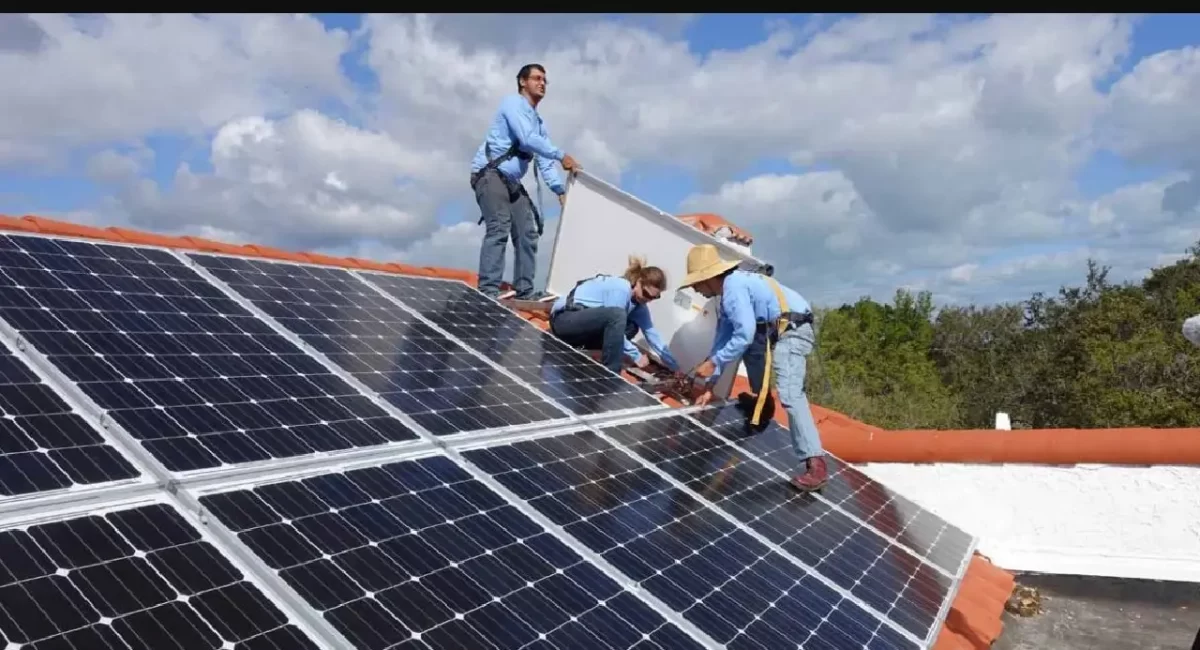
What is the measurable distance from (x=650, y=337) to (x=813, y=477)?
2758 millimetres

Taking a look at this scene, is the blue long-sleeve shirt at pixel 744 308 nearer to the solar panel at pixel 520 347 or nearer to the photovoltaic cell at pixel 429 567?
the solar panel at pixel 520 347

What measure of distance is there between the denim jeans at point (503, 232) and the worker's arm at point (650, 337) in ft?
5.41

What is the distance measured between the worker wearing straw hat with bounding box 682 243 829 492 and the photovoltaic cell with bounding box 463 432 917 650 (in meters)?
1.90

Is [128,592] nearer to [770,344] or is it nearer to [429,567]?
[429,567]

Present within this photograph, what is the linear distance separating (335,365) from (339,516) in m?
2.07

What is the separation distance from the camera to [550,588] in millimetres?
4590

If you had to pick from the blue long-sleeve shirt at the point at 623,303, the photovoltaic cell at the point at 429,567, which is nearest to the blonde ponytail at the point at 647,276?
the blue long-sleeve shirt at the point at 623,303

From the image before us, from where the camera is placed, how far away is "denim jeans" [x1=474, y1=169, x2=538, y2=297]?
1039 cm

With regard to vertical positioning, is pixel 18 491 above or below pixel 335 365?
below

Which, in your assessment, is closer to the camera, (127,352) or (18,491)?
(18,491)

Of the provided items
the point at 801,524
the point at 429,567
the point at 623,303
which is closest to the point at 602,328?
the point at 623,303

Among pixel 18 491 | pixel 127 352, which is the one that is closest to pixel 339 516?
pixel 18 491

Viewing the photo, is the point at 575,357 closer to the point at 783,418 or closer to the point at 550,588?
the point at 783,418
